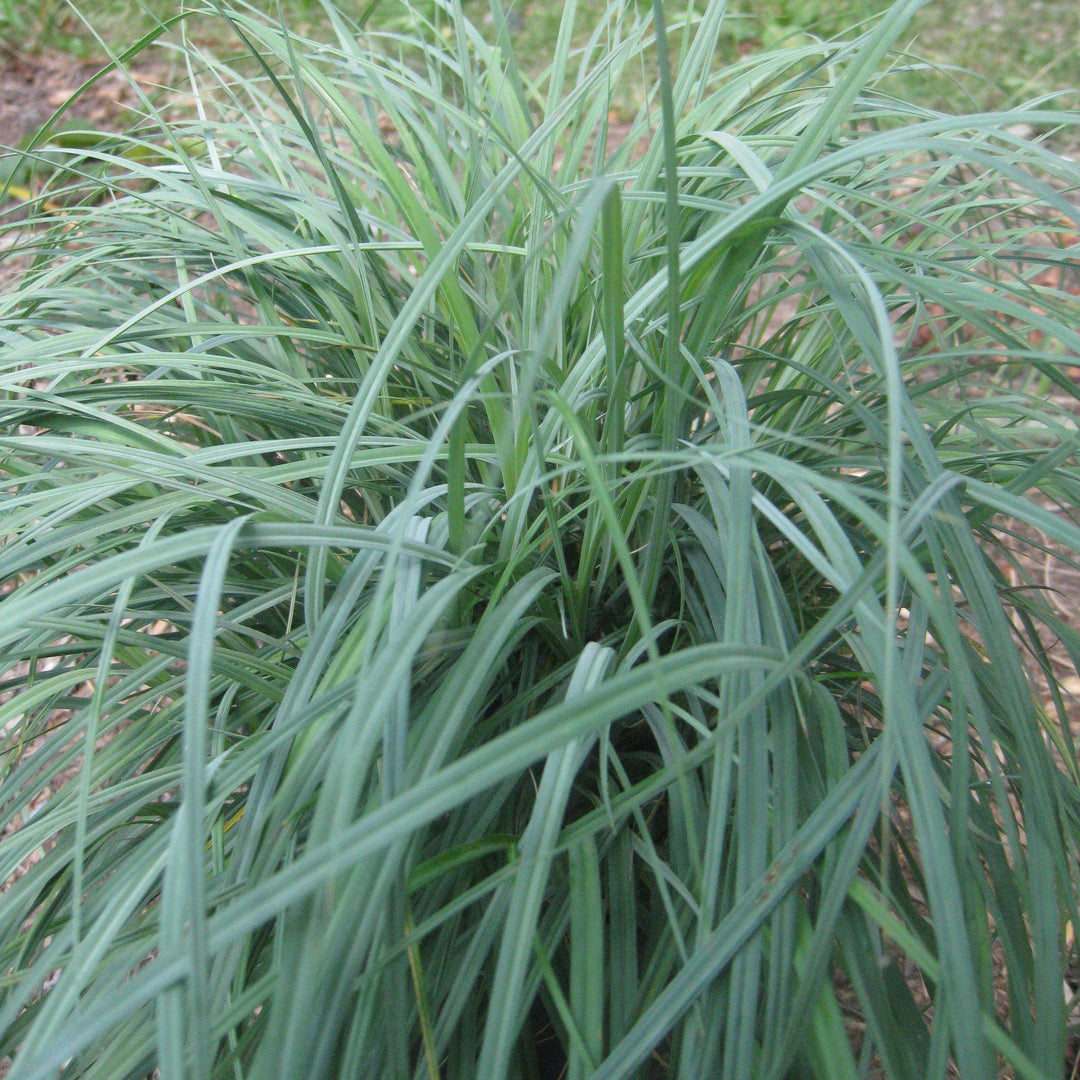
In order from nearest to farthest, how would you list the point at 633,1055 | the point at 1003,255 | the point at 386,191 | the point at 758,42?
the point at 633,1055, the point at 1003,255, the point at 386,191, the point at 758,42

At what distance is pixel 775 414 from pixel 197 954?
28.6 inches

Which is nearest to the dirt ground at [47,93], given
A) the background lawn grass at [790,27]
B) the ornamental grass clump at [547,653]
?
the background lawn grass at [790,27]

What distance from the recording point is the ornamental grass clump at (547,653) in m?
0.47

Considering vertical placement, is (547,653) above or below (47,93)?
below

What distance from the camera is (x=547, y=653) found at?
30.7 inches

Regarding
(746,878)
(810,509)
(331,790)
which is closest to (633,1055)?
(746,878)

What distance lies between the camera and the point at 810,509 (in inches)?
21.9

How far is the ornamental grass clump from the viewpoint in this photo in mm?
467

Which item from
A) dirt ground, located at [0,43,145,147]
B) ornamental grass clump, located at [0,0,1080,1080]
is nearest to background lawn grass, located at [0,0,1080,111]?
dirt ground, located at [0,43,145,147]

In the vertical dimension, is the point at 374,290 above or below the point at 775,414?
above

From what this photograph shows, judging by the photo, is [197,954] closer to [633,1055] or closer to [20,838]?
[633,1055]

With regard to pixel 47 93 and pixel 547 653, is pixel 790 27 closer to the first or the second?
pixel 47 93

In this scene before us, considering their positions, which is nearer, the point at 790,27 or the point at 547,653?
the point at 547,653

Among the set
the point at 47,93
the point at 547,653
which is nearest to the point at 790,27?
the point at 47,93
